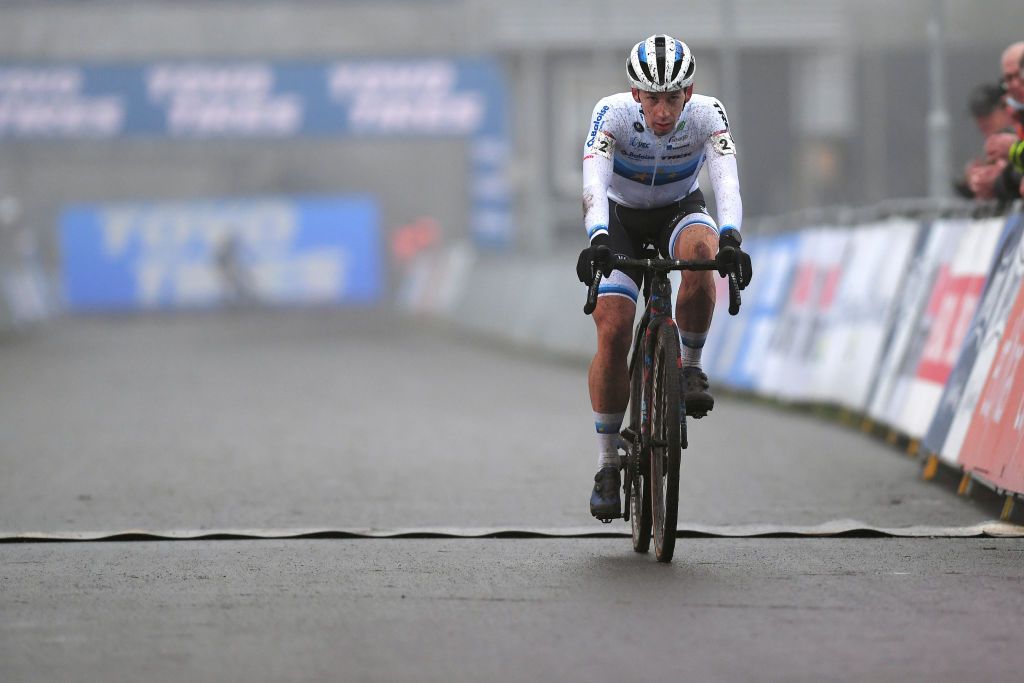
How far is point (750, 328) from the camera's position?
Answer: 59.3ft

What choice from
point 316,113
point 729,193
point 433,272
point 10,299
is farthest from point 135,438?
point 316,113

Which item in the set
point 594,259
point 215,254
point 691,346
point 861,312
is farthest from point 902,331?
point 215,254

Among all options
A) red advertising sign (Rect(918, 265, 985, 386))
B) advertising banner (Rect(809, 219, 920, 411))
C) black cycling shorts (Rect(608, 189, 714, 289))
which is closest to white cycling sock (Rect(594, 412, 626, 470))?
black cycling shorts (Rect(608, 189, 714, 289))

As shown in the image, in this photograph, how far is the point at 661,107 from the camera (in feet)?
26.5

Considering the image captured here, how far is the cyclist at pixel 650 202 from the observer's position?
26.3 ft

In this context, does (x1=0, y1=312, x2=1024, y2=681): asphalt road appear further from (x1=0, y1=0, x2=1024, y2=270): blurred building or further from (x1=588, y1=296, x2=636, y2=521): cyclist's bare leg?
(x1=0, y1=0, x2=1024, y2=270): blurred building

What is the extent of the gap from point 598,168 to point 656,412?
104 cm

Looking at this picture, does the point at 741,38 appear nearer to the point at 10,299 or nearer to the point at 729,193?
the point at 10,299

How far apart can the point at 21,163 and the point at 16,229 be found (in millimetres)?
2471

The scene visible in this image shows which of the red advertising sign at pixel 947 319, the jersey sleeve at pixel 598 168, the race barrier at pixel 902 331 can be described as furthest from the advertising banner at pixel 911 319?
the jersey sleeve at pixel 598 168

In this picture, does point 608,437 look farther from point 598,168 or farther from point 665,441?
point 598,168

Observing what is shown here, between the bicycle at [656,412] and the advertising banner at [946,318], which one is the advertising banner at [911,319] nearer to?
the advertising banner at [946,318]

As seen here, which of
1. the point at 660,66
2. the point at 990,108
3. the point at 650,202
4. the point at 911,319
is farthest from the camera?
the point at 911,319

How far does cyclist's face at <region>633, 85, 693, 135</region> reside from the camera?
807 centimetres
